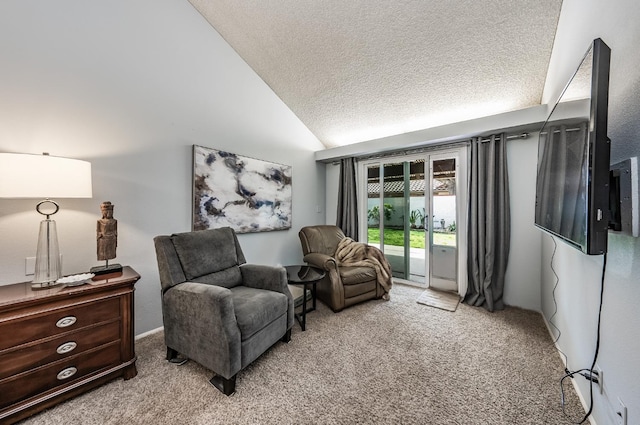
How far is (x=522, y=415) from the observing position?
1338 millimetres

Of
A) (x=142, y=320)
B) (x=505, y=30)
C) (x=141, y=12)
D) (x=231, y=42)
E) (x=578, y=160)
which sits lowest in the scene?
(x=142, y=320)

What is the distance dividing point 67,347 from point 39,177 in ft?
3.30

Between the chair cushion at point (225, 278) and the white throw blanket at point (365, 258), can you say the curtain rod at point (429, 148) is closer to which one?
the white throw blanket at point (365, 258)

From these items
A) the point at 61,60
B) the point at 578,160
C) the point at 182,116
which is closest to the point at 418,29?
the point at 578,160

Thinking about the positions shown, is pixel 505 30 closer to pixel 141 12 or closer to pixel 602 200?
pixel 602 200

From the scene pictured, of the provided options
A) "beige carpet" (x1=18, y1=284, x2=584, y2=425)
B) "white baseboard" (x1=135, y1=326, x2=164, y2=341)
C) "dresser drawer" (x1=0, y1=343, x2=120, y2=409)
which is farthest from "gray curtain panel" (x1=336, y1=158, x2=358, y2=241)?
"dresser drawer" (x1=0, y1=343, x2=120, y2=409)

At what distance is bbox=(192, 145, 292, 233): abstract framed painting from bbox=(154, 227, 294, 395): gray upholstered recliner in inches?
20.0

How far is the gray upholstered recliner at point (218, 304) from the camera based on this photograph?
151cm

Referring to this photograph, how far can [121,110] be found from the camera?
2035 mm

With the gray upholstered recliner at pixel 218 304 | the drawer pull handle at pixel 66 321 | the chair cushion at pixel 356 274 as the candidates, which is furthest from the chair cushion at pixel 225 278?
the chair cushion at pixel 356 274

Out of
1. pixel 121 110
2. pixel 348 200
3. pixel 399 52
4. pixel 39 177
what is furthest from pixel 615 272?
pixel 121 110

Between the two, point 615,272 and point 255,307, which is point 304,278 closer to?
point 255,307

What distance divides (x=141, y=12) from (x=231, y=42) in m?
0.89

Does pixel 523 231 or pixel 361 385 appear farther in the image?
pixel 523 231
